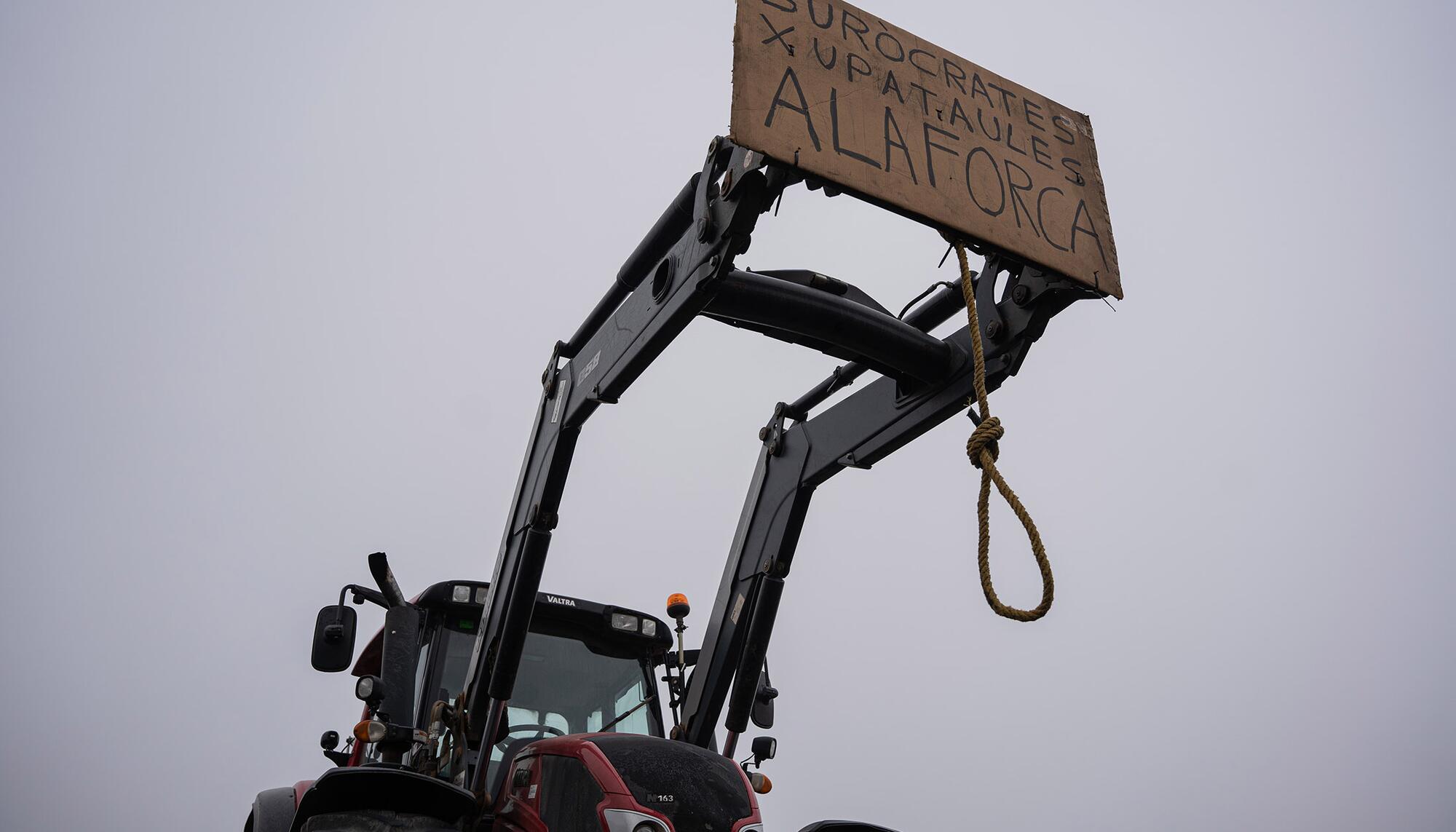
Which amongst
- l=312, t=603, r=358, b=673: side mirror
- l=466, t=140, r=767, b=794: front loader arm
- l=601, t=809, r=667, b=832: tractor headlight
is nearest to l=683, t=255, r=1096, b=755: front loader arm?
l=466, t=140, r=767, b=794: front loader arm

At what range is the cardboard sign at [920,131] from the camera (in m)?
3.18

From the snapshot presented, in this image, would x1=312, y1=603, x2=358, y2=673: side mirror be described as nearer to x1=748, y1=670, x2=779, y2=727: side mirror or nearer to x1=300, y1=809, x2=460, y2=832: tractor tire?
x1=300, y1=809, x2=460, y2=832: tractor tire

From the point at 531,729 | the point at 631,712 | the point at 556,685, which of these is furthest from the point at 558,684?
the point at 631,712

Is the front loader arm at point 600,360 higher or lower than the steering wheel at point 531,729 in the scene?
higher

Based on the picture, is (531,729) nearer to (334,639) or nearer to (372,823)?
(334,639)

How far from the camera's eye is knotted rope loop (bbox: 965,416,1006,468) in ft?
10.4

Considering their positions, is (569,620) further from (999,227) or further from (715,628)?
(999,227)

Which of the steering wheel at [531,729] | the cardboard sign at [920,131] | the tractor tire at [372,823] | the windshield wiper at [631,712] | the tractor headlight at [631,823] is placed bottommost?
the tractor tire at [372,823]

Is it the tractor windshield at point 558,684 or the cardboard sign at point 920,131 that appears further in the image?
the tractor windshield at point 558,684

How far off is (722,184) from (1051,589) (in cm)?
157

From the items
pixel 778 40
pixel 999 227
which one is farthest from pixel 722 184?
pixel 999 227

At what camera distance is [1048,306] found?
3.75 meters

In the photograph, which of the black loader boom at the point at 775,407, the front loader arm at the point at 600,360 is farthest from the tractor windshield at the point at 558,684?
the front loader arm at the point at 600,360

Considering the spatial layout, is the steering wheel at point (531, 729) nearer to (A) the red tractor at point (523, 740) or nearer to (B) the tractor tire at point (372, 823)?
(A) the red tractor at point (523, 740)
